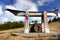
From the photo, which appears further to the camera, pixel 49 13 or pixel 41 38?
pixel 49 13

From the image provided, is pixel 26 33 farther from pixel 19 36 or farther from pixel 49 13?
pixel 49 13

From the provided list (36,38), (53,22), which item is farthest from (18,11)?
(53,22)

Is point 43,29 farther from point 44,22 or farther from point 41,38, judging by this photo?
point 41,38

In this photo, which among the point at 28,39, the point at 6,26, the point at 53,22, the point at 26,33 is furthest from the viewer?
the point at 53,22

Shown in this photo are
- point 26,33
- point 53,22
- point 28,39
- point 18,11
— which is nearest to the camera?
point 28,39

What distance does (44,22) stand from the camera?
22.5 m

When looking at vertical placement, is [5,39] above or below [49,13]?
below

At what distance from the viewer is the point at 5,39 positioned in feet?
65.9

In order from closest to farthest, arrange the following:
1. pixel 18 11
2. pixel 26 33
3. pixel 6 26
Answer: pixel 26 33 → pixel 18 11 → pixel 6 26

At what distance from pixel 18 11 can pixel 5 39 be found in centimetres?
399

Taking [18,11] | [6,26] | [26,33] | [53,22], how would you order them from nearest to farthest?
[26,33] < [18,11] < [6,26] < [53,22]

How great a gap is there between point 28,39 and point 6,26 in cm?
1999

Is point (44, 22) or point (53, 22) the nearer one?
point (44, 22)

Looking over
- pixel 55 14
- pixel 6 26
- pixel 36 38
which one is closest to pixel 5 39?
pixel 36 38
